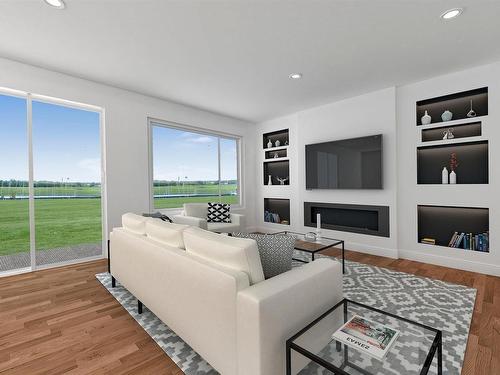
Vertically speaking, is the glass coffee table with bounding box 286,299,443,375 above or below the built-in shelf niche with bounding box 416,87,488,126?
below

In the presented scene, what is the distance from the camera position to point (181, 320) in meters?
1.63

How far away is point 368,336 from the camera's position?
1.24m

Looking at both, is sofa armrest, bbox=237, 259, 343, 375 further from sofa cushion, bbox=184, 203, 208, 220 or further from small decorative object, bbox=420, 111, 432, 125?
small decorative object, bbox=420, 111, 432, 125

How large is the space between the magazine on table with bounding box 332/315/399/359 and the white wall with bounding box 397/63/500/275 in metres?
2.95

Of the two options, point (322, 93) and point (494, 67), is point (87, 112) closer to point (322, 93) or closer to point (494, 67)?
point (322, 93)

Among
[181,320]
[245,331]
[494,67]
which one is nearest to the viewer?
[245,331]

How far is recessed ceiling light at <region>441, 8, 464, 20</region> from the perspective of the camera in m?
2.18

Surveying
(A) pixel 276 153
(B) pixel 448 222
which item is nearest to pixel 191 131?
(A) pixel 276 153

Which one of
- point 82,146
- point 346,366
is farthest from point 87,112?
point 346,366

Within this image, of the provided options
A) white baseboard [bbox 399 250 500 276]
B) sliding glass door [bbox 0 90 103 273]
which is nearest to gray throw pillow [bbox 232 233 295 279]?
white baseboard [bbox 399 250 500 276]

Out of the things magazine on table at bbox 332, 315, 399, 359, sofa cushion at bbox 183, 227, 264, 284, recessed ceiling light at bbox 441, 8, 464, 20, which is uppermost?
recessed ceiling light at bbox 441, 8, 464, 20

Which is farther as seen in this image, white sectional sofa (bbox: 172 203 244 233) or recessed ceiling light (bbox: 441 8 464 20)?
white sectional sofa (bbox: 172 203 244 233)

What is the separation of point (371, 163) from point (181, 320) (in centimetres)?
365

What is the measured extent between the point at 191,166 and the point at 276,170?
6.78ft
